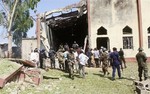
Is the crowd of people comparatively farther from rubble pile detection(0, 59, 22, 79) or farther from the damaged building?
the damaged building

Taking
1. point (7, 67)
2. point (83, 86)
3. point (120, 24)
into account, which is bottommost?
point (83, 86)

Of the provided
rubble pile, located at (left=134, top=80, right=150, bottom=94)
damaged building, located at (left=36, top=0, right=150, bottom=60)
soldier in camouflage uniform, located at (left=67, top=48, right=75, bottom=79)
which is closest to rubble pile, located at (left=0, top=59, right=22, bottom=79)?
soldier in camouflage uniform, located at (left=67, top=48, right=75, bottom=79)

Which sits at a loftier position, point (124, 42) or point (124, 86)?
point (124, 42)

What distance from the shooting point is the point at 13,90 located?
16.4 meters

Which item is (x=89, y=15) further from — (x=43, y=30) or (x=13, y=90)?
(x=13, y=90)

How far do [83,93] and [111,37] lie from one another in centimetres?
1453

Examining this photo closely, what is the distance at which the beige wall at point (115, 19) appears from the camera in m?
30.5

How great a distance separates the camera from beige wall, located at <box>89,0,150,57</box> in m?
30.5

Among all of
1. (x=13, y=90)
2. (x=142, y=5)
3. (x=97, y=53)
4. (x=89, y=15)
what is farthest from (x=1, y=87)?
(x=142, y=5)

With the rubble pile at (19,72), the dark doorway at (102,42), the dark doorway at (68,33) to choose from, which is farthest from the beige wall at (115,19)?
the rubble pile at (19,72)

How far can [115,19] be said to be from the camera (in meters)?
30.4

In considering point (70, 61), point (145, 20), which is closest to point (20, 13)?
point (145, 20)

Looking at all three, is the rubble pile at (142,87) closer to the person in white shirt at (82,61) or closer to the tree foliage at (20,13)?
the person in white shirt at (82,61)

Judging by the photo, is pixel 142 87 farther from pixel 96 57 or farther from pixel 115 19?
pixel 115 19
